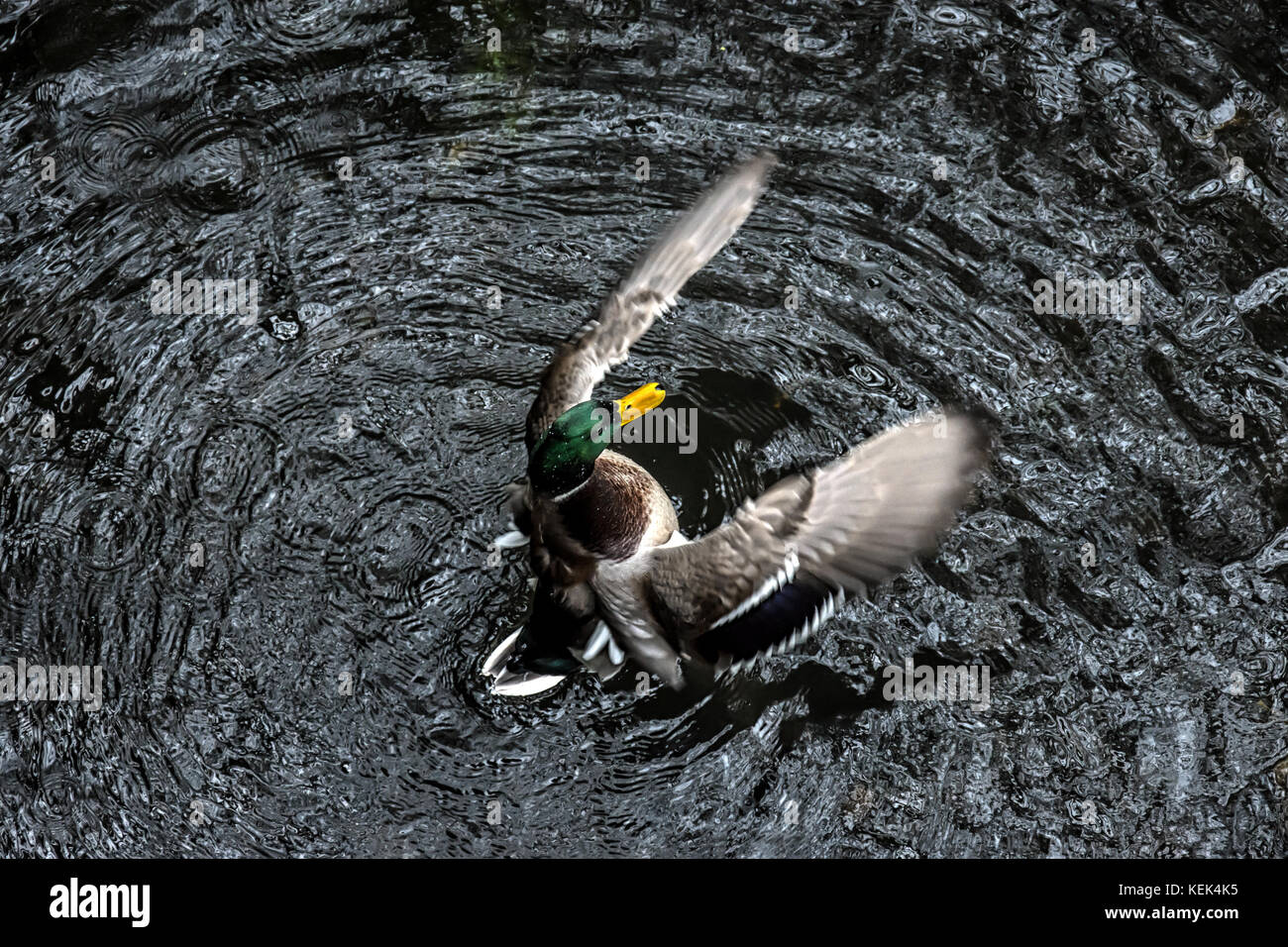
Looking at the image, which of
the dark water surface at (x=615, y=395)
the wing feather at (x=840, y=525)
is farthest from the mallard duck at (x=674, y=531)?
the dark water surface at (x=615, y=395)

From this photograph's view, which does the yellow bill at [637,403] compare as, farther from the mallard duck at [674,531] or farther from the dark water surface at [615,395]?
the dark water surface at [615,395]

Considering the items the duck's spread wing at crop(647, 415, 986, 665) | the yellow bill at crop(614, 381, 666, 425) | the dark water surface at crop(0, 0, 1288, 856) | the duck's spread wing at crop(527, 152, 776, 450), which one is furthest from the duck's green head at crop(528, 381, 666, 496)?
the dark water surface at crop(0, 0, 1288, 856)

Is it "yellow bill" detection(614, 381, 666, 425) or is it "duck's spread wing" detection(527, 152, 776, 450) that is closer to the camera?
"yellow bill" detection(614, 381, 666, 425)

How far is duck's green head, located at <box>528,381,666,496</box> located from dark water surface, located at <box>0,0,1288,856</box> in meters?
0.72

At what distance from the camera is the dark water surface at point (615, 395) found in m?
4.46

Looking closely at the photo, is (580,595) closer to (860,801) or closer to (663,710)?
(663,710)

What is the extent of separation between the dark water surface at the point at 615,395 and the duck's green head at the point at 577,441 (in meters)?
0.72

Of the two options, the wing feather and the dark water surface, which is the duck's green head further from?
the dark water surface

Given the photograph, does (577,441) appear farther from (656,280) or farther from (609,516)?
(656,280)

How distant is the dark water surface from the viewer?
446 centimetres

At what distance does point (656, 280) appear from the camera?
4.92 m

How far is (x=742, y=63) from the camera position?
6457mm

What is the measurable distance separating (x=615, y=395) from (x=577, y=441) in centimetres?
110

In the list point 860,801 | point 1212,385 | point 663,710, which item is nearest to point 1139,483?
point 1212,385
